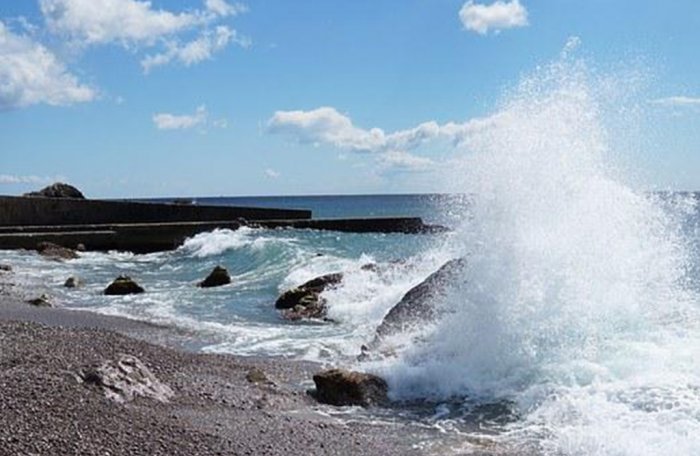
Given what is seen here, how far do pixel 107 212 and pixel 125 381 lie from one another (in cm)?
3094

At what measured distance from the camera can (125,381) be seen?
7355mm

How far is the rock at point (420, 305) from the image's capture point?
421 inches

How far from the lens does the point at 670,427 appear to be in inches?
264

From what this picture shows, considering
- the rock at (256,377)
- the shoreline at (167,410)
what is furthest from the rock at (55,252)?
the rock at (256,377)

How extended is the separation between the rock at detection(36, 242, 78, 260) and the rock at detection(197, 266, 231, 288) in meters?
8.40

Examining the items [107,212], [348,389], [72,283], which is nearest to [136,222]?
[107,212]

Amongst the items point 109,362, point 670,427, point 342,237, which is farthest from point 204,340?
point 342,237

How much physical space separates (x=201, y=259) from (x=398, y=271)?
34.9ft

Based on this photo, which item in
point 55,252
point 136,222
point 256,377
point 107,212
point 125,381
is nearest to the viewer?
point 125,381

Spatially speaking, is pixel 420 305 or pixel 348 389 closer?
pixel 348 389

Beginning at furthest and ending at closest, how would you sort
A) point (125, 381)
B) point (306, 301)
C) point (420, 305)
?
point (306, 301)
point (420, 305)
point (125, 381)

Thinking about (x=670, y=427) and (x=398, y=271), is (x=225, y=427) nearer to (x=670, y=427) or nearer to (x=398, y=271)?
(x=670, y=427)

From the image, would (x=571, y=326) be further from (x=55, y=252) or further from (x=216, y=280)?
(x=55, y=252)

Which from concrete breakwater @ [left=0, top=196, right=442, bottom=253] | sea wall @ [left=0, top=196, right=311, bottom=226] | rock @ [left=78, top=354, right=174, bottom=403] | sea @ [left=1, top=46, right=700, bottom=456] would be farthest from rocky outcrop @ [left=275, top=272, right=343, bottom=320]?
sea wall @ [left=0, top=196, right=311, bottom=226]
